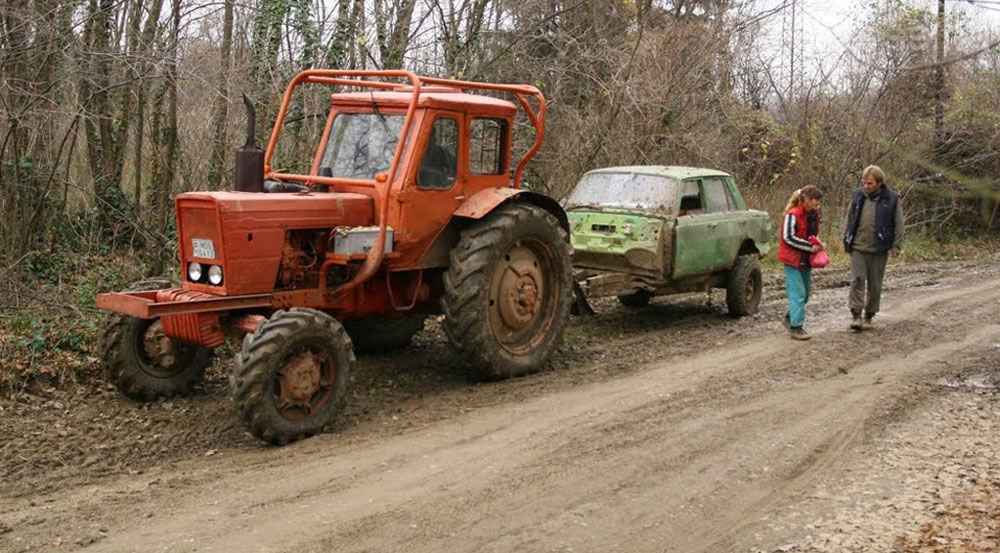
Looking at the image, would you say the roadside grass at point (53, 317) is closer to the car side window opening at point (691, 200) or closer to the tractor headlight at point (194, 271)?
the tractor headlight at point (194, 271)

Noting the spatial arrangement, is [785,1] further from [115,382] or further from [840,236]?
[115,382]

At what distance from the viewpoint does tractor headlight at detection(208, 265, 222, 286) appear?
7.24 meters

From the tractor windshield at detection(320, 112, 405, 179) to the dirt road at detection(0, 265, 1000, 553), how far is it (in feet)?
6.02

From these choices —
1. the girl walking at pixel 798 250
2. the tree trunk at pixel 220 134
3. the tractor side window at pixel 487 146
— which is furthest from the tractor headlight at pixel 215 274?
the girl walking at pixel 798 250

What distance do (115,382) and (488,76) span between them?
9218 millimetres

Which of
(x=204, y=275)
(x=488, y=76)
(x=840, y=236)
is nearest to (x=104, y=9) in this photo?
(x=204, y=275)

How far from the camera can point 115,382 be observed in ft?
24.8

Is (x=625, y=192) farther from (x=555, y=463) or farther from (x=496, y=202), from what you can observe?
(x=555, y=463)

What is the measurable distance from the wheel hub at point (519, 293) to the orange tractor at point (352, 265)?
0.01 m

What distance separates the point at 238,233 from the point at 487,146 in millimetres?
2558

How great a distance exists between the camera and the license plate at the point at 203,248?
7223 millimetres

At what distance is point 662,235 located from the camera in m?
10.9

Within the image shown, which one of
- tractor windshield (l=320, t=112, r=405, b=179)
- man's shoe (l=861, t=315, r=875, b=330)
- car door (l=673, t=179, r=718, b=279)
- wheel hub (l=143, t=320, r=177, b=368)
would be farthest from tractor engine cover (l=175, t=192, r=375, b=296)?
man's shoe (l=861, t=315, r=875, b=330)

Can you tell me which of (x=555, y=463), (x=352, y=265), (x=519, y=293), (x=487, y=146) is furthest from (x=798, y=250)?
(x=555, y=463)
